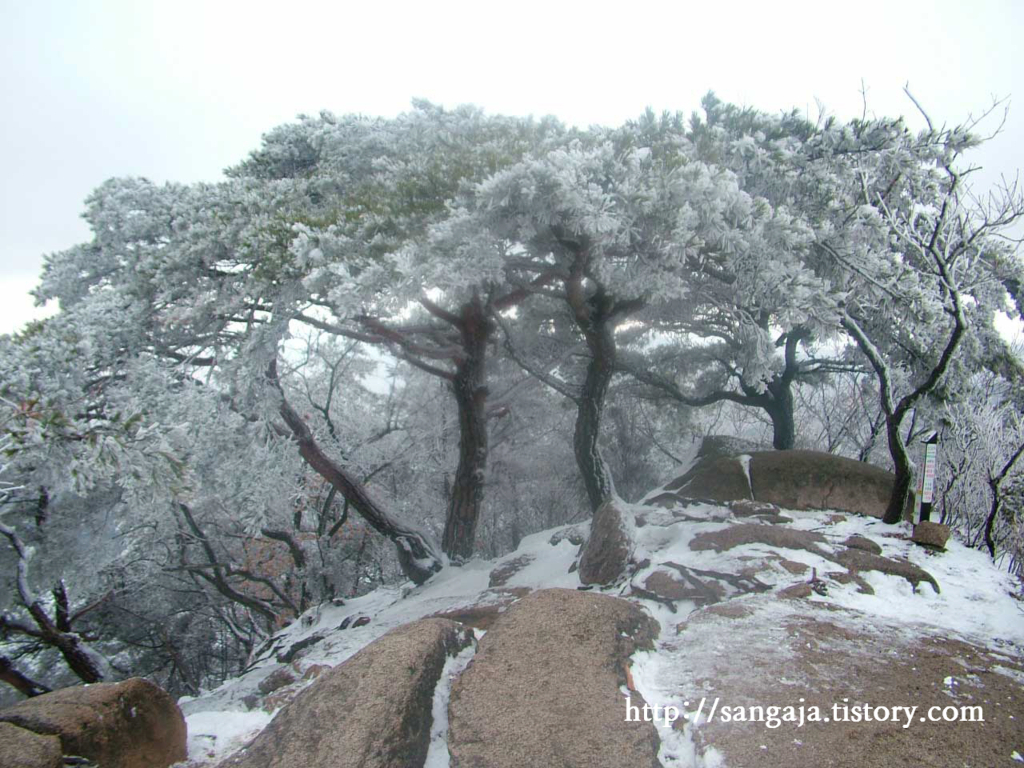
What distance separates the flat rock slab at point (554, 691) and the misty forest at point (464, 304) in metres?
3.17

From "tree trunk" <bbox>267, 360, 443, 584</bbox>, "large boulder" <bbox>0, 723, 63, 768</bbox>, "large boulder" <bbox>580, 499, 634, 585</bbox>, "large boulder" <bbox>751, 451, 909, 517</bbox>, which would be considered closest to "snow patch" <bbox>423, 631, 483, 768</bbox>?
"large boulder" <bbox>0, 723, 63, 768</bbox>

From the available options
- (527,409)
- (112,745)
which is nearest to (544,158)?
(112,745)

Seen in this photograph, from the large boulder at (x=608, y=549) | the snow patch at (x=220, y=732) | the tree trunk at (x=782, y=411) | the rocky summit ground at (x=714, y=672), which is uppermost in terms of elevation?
the tree trunk at (x=782, y=411)

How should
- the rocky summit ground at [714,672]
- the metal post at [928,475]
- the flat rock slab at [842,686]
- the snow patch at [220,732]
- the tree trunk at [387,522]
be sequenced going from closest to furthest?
the flat rock slab at [842,686], the rocky summit ground at [714,672], the snow patch at [220,732], the metal post at [928,475], the tree trunk at [387,522]

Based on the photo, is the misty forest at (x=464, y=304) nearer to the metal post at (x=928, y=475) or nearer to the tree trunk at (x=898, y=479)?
the tree trunk at (x=898, y=479)

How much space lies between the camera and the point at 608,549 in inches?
267

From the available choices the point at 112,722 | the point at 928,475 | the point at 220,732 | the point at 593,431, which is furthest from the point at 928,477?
the point at 112,722

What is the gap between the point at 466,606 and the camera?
6.75 meters

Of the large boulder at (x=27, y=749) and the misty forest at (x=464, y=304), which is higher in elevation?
the misty forest at (x=464, y=304)

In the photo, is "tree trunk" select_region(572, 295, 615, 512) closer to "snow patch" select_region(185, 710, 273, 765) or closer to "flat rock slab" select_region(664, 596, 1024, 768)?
"flat rock slab" select_region(664, 596, 1024, 768)

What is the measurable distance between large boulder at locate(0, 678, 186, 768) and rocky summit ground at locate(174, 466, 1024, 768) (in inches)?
11.5

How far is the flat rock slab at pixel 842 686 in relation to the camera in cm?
314

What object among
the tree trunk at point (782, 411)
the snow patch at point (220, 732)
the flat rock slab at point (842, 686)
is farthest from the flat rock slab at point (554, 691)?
the tree trunk at point (782, 411)

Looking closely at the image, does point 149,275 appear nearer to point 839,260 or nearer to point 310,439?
point 310,439
